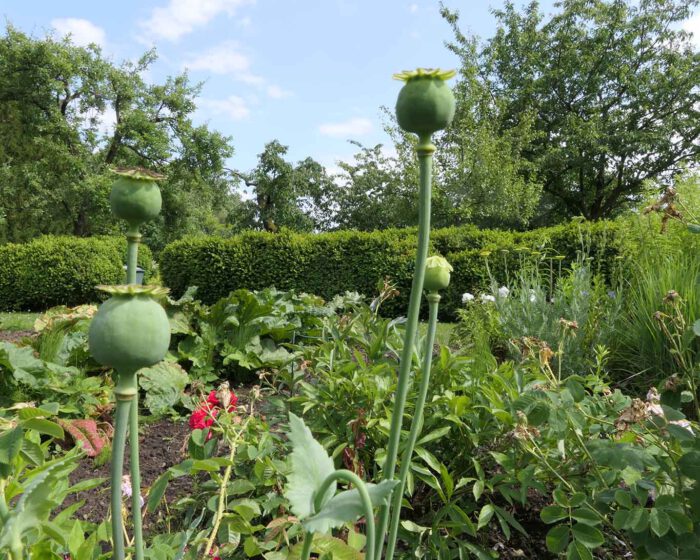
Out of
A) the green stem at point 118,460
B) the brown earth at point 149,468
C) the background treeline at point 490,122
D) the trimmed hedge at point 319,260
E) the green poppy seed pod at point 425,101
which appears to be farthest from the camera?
the background treeline at point 490,122

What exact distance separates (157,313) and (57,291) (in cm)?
1403

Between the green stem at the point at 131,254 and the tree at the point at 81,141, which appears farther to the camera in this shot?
the tree at the point at 81,141

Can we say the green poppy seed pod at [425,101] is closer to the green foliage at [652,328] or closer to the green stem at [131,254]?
the green stem at [131,254]

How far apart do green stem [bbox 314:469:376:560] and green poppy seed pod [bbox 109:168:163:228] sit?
38 centimetres

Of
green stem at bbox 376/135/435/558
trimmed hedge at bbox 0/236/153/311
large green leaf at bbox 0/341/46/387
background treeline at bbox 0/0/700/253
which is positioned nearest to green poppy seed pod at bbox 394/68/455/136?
green stem at bbox 376/135/435/558

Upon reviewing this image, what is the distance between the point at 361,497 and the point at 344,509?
3 centimetres

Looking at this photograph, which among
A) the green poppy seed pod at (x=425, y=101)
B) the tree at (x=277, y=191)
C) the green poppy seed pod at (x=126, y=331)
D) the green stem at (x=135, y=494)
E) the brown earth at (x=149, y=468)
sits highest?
the tree at (x=277, y=191)

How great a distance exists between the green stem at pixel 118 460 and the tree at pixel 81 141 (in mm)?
20798

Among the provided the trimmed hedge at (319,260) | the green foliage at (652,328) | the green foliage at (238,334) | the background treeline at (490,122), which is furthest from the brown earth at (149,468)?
the background treeline at (490,122)

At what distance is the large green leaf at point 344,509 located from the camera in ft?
1.67

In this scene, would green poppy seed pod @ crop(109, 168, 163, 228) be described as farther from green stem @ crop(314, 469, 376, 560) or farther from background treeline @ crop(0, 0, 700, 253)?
background treeline @ crop(0, 0, 700, 253)

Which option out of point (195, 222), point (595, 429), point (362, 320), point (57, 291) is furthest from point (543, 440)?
point (195, 222)

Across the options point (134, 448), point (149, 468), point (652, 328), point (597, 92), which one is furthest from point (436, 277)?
point (597, 92)

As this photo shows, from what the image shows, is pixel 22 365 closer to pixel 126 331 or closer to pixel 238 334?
pixel 238 334
